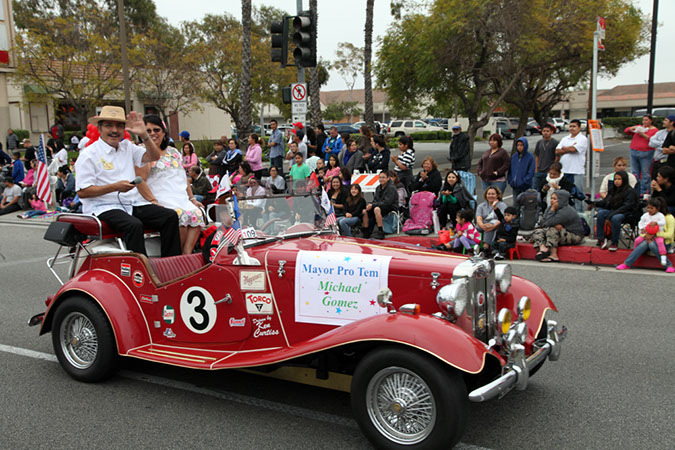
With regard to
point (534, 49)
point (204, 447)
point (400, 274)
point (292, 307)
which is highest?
point (534, 49)

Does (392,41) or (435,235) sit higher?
(392,41)

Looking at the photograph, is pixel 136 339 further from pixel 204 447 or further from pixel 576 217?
pixel 576 217

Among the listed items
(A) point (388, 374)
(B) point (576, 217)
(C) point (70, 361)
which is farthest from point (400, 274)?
(B) point (576, 217)

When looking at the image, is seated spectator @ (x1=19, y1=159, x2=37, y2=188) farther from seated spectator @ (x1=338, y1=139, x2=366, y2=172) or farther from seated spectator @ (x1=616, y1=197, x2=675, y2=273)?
seated spectator @ (x1=616, y1=197, x2=675, y2=273)

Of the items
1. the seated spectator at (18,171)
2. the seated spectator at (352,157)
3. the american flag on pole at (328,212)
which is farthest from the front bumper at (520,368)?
the seated spectator at (18,171)

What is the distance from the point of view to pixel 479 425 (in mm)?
4023

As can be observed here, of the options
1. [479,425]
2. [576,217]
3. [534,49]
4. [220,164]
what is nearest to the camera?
[479,425]

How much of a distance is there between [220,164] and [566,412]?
1261cm

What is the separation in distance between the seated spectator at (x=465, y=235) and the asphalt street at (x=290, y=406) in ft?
11.4

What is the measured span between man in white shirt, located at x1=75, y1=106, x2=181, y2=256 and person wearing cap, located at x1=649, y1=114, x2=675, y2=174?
28.5 ft

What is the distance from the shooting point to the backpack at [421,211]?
454 inches

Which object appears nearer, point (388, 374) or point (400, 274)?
point (388, 374)

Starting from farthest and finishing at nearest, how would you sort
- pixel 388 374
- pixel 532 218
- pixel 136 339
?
pixel 532 218 < pixel 136 339 < pixel 388 374

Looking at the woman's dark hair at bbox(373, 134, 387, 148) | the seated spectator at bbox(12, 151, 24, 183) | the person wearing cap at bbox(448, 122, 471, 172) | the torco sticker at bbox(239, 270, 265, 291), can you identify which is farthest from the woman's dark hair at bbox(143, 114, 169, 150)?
the seated spectator at bbox(12, 151, 24, 183)
